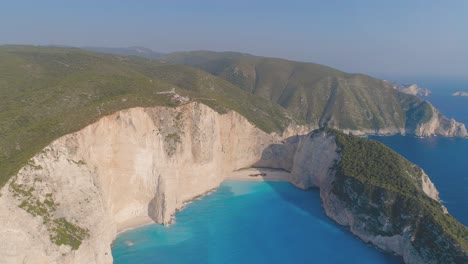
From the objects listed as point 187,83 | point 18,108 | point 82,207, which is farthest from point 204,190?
point 187,83

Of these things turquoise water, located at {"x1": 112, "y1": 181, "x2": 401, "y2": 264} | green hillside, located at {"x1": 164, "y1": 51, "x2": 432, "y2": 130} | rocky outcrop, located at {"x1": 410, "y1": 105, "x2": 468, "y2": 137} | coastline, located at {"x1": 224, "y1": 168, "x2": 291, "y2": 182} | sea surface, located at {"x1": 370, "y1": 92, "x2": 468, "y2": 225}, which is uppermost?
green hillside, located at {"x1": 164, "y1": 51, "x2": 432, "y2": 130}

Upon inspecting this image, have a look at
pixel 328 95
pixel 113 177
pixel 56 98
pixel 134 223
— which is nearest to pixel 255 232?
pixel 134 223

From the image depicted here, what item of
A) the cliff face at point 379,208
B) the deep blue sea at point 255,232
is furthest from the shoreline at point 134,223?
the cliff face at point 379,208

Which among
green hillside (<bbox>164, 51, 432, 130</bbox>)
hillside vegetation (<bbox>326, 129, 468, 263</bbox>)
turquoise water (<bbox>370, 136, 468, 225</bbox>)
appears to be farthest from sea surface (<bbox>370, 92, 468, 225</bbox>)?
green hillside (<bbox>164, 51, 432, 130</bbox>)

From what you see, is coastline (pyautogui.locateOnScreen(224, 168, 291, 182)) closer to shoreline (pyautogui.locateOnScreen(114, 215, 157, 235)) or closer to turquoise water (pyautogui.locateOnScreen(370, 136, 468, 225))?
shoreline (pyautogui.locateOnScreen(114, 215, 157, 235))

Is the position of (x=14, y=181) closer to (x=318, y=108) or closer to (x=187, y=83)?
(x=187, y=83)

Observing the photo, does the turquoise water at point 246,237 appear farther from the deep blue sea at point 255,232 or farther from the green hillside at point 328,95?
the green hillside at point 328,95
